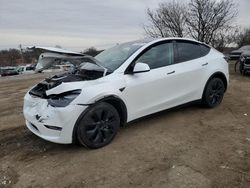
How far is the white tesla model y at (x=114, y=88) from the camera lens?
3.68 metres

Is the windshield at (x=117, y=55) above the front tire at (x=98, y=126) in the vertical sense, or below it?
above

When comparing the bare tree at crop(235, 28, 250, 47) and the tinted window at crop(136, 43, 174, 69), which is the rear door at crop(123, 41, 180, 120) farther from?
the bare tree at crop(235, 28, 250, 47)

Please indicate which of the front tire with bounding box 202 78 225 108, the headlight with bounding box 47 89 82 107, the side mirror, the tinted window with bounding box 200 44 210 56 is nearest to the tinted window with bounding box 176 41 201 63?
the tinted window with bounding box 200 44 210 56

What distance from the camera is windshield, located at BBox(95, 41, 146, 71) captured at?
14.5 ft

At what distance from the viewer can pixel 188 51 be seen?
5277 millimetres

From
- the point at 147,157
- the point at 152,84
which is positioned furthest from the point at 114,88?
the point at 147,157

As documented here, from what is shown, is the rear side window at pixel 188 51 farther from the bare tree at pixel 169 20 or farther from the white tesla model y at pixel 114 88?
the bare tree at pixel 169 20

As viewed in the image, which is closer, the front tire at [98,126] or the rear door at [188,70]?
the front tire at [98,126]

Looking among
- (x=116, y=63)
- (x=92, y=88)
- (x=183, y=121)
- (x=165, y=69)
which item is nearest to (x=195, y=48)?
(x=165, y=69)

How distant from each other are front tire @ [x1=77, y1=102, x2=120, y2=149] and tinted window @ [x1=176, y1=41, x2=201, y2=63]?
5.85ft

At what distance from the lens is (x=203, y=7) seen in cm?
2525

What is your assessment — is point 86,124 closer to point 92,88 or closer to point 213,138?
point 92,88

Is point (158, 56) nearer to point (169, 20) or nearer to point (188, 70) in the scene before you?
point (188, 70)

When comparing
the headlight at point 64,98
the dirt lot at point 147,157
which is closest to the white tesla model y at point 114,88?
the headlight at point 64,98
